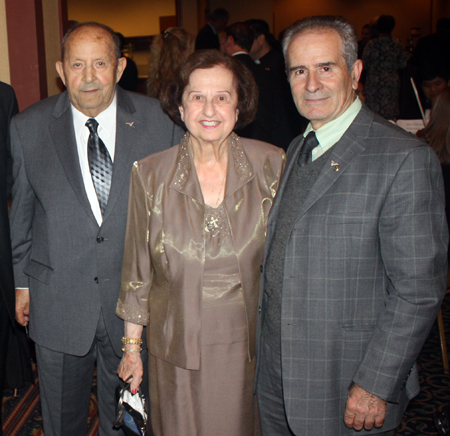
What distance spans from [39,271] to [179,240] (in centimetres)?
65

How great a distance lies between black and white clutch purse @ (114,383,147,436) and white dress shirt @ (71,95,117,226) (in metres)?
0.68

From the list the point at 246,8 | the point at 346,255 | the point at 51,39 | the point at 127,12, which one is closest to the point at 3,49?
the point at 51,39

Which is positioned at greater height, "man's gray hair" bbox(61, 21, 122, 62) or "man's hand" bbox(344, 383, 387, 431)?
"man's gray hair" bbox(61, 21, 122, 62)

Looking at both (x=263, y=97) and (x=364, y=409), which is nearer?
(x=364, y=409)

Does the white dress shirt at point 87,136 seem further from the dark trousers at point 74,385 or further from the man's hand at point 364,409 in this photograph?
the man's hand at point 364,409

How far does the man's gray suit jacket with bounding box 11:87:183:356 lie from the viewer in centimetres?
188

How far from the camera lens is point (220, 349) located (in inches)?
68.2

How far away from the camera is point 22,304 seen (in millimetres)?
2066

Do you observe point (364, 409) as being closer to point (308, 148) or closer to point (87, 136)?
point (308, 148)

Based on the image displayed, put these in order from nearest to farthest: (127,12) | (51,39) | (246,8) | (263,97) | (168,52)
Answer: (51,39)
(168,52)
(263,97)
(127,12)
(246,8)

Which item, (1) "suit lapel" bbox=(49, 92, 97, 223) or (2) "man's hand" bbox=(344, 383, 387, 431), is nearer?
(2) "man's hand" bbox=(344, 383, 387, 431)

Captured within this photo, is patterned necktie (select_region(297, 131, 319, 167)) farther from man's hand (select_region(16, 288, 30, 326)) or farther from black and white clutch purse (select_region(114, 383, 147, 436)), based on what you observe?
man's hand (select_region(16, 288, 30, 326))

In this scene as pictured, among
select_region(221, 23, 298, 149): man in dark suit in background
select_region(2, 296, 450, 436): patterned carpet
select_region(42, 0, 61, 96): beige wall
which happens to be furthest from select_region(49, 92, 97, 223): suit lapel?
select_region(221, 23, 298, 149): man in dark suit in background

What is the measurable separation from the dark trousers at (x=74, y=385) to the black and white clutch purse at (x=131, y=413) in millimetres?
275
